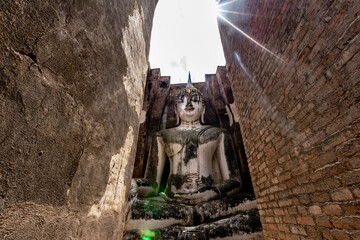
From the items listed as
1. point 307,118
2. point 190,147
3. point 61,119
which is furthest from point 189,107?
point 61,119

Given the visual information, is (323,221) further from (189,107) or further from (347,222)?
(189,107)

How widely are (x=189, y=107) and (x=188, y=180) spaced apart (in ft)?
7.92

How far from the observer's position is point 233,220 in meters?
3.27

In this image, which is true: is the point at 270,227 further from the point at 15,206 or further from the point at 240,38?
the point at 240,38

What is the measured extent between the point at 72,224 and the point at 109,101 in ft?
2.03

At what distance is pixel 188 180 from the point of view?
4762 mm

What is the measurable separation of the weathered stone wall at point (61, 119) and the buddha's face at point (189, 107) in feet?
15.9

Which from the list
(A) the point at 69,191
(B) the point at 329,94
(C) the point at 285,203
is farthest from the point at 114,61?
(C) the point at 285,203

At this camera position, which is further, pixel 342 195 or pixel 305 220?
pixel 305 220

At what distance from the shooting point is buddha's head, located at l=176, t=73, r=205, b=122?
603 cm

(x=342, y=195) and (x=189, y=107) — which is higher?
(x=189, y=107)

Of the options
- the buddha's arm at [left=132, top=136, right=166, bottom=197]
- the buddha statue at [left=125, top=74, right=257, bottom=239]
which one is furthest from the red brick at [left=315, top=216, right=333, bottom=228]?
the buddha's arm at [left=132, top=136, right=166, bottom=197]

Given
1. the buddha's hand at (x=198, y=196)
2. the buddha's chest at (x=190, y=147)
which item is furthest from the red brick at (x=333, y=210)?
the buddha's chest at (x=190, y=147)

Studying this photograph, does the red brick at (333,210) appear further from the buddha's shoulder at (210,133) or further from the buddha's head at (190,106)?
the buddha's head at (190,106)
